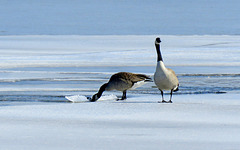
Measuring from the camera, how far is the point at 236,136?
4605 millimetres

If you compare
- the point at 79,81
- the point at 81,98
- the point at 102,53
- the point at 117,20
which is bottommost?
the point at 81,98

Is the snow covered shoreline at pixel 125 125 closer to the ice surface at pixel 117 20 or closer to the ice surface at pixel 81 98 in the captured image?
the ice surface at pixel 81 98

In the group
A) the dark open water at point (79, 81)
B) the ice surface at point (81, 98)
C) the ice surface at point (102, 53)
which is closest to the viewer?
the ice surface at point (81, 98)

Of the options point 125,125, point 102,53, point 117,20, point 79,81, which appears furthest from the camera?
point 117,20

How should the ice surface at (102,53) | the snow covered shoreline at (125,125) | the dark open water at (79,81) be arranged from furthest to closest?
the ice surface at (102,53)
the dark open water at (79,81)
the snow covered shoreline at (125,125)

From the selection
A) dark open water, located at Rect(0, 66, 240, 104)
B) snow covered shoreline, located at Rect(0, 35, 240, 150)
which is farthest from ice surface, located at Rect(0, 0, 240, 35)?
snow covered shoreline, located at Rect(0, 35, 240, 150)

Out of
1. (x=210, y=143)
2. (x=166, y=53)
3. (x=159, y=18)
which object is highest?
(x=159, y=18)

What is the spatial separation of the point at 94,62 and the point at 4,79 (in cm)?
369

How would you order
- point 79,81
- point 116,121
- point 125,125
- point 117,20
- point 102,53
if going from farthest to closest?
point 117,20
point 102,53
point 79,81
point 116,121
point 125,125

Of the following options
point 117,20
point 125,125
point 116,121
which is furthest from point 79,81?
point 117,20

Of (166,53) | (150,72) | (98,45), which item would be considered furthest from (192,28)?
(150,72)

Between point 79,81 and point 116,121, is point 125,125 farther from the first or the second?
point 79,81

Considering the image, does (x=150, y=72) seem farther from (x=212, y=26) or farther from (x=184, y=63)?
(x=212, y=26)

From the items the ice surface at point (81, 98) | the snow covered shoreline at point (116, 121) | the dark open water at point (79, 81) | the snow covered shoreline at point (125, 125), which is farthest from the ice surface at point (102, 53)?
the snow covered shoreline at point (125, 125)
